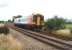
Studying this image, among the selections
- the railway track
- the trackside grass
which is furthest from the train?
the trackside grass

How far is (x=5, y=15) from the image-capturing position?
6.16m

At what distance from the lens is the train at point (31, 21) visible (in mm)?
6141

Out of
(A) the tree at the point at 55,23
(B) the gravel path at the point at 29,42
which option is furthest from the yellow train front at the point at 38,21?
(B) the gravel path at the point at 29,42

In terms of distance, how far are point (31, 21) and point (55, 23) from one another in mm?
744

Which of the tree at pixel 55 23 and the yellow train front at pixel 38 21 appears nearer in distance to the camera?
the yellow train front at pixel 38 21

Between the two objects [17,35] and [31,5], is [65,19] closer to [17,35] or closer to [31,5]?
[31,5]

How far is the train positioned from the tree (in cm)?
23

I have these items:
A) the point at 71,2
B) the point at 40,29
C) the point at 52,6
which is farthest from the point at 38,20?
the point at 71,2

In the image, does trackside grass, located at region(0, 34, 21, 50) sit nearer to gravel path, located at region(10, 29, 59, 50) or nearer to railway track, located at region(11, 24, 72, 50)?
gravel path, located at region(10, 29, 59, 50)

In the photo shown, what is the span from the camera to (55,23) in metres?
6.35

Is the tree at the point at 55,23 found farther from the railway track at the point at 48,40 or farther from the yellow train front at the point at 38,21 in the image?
the railway track at the point at 48,40

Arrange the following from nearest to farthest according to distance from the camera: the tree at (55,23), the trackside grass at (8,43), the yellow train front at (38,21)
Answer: the trackside grass at (8,43) → the yellow train front at (38,21) → the tree at (55,23)

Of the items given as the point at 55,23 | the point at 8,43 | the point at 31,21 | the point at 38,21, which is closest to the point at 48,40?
the point at 55,23

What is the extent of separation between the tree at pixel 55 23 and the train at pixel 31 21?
0.23m
